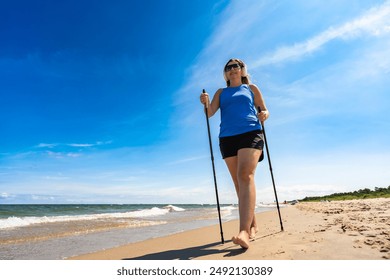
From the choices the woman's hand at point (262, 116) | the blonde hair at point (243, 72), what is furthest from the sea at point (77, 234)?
the blonde hair at point (243, 72)

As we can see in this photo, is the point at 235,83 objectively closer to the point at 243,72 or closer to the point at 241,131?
the point at 243,72

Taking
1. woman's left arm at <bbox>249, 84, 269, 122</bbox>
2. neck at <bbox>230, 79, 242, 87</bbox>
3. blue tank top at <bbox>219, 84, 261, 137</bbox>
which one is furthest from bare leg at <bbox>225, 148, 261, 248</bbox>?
neck at <bbox>230, 79, 242, 87</bbox>

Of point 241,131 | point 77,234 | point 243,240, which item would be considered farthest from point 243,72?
point 77,234

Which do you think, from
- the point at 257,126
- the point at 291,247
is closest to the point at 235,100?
the point at 257,126

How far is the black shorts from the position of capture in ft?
12.4

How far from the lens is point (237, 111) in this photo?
4070 mm

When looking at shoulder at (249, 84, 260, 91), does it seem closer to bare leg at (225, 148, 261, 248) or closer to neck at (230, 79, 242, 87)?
neck at (230, 79, 242, 87)

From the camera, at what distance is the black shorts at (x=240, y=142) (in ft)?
12.4

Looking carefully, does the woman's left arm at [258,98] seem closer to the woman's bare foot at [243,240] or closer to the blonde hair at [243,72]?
the blonde hair at [243,72]

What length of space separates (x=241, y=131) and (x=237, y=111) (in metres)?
0.35
